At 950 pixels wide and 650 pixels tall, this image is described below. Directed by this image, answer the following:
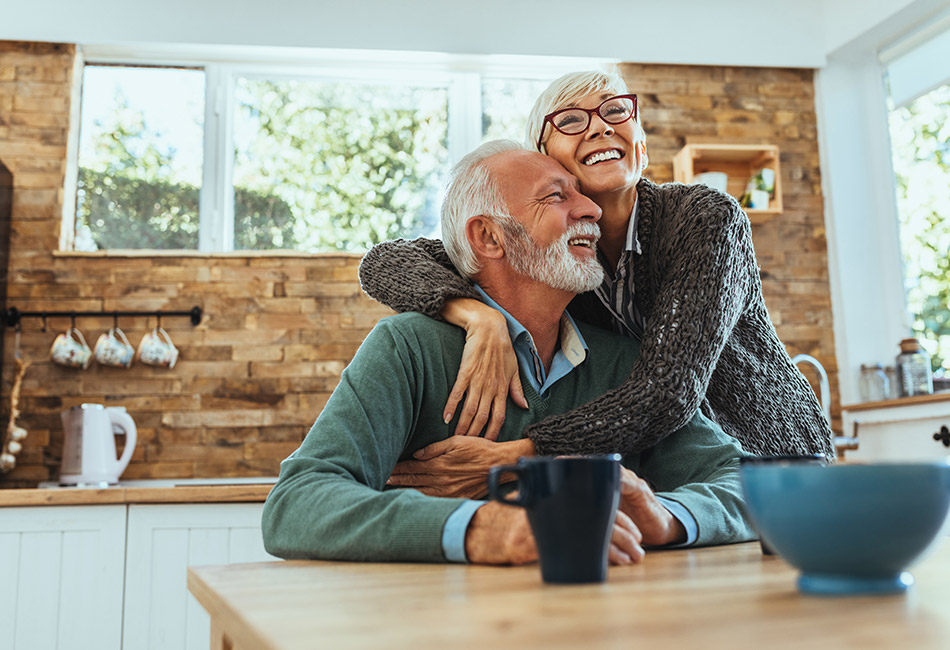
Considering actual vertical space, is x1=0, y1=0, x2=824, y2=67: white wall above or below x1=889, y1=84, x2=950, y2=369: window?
above

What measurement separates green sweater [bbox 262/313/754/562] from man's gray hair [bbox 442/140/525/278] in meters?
0.21

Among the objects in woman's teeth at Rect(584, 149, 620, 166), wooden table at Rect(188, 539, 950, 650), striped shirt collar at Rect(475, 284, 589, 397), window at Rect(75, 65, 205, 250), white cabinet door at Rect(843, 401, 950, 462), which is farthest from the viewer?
window at Rect(75, 65, 205, 250)

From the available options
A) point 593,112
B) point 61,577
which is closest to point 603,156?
point 593,112

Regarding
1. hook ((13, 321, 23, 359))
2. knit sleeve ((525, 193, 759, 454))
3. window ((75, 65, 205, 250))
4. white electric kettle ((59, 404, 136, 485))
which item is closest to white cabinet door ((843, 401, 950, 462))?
knit sleeve ((525, 193, 759, 454))

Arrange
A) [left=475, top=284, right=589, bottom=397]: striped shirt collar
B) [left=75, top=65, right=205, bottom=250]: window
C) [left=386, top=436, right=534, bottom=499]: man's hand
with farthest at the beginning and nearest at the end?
1. [left=75, top=65, right=205, bottom=250]: window
2. [left=475, top=284, right=589, bottom=397]: striped shirt collar
3. [left=386, top=436, right=534, bottom=499]: man's hand

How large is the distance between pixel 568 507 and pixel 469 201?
93 cm

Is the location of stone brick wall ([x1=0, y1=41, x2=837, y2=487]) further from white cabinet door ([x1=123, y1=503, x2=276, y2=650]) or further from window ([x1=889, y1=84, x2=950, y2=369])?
window ([x1=889, y1=84, x2=950, y2=369])

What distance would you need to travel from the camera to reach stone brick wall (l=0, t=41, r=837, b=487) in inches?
128

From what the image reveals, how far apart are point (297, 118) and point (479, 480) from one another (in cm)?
282

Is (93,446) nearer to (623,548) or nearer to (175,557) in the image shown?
(175,557)

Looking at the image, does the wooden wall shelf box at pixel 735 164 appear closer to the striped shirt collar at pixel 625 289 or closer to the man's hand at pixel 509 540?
the striped shirt collar at pixel 625 289

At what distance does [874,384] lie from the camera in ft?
11.8

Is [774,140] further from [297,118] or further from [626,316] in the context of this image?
[626,316]

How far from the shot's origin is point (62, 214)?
3.37 metres
